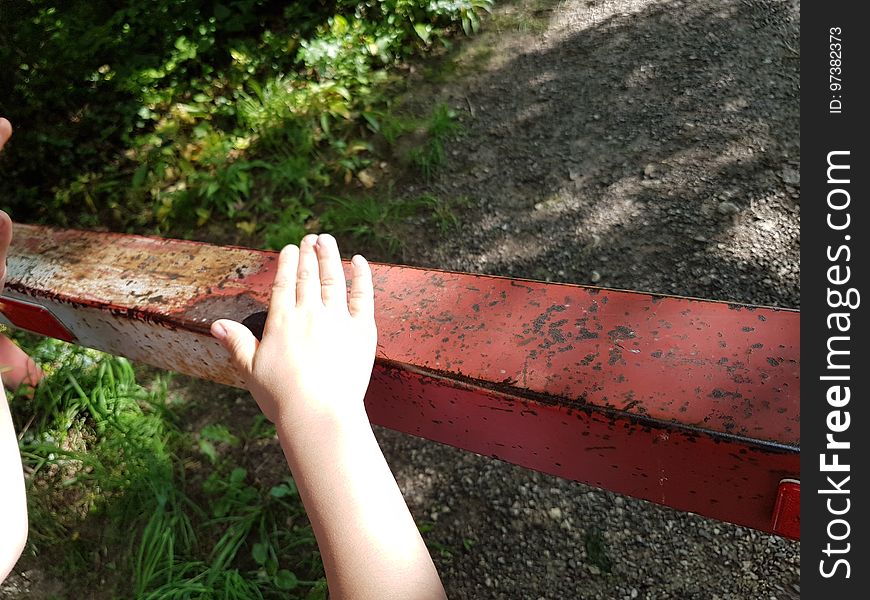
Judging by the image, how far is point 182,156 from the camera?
3504 mm

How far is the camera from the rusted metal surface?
2.81 feet

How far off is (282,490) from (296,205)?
147 centimetres

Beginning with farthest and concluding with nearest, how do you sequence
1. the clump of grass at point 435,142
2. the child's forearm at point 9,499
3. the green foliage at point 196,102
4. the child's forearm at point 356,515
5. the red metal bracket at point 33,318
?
the green foliage at point 196,102, the clump of grass at point 435,142, the red metal bracket at point 33,318, the child's forearm at point 9,499, the child's forearm at point 356,515

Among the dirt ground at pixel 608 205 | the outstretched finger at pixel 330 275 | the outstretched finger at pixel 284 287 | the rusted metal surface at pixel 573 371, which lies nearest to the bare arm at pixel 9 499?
the rusted metal surface at pixel 573 371

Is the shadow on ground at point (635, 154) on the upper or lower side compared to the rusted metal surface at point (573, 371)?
lower

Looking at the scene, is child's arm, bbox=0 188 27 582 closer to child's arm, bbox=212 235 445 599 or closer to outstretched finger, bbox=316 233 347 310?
child's arm, bbox=212 235 445 599

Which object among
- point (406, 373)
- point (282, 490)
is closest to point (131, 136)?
point (282, 490)

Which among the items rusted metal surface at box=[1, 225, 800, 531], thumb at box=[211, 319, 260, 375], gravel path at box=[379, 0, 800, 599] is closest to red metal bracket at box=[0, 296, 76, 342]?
rusted metal surface at box=[1, 225, 800, 531]

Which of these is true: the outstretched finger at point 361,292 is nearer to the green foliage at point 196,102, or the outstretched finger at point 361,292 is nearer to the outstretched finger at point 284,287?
the outstretched finger at point 284,287

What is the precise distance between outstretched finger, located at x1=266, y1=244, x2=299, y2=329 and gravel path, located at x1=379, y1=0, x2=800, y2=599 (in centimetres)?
120

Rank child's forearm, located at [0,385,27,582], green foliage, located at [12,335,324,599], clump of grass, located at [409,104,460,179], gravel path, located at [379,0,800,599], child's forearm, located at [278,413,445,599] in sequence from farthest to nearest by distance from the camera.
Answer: clump of grass, located at [409,104,460,179], green foliage, located at [12,335,324,599], gravel path, located at [379,0,800,599], child's forearm, located at [0,385,27,582], child's forearm, located at [278,413,445,599]

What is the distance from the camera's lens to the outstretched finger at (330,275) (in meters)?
1.16

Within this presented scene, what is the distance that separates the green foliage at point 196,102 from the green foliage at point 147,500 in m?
1.05

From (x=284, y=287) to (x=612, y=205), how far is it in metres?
1.91
